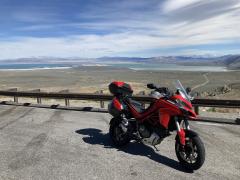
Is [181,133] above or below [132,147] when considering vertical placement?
above

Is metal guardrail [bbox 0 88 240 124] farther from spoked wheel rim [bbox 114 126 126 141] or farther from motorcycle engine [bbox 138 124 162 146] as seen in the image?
motorcycle engine [bbox 138 124 162 146]

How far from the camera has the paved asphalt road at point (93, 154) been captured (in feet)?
18.6

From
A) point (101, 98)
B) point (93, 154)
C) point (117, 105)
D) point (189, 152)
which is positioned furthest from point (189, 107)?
point (101, 98)

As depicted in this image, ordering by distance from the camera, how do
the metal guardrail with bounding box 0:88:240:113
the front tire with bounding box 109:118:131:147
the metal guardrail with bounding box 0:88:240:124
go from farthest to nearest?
1. the metal guardrail with bounding box 0:88:240:113
2. the metal guardrail with bounding box 0:88:240:124
3. the front tire with bounding box 109:118:131:147

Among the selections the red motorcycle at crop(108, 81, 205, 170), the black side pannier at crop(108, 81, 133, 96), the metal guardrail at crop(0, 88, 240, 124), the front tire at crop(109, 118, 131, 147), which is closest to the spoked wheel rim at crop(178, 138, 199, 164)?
the red motorcycle at crop(108, 81, 205, 170)

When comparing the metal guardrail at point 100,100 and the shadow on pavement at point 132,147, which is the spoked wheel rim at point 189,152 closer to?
the shadow on pavement at point 132,147

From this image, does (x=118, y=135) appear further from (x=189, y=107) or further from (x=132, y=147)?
(x=189, y=107)

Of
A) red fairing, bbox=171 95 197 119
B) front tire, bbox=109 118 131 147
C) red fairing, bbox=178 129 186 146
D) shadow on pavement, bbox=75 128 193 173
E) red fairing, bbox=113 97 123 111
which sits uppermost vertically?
red fairing, bbox=171 95 197 119

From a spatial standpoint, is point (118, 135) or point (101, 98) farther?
point (101, 98)

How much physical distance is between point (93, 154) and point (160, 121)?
65.1 inches

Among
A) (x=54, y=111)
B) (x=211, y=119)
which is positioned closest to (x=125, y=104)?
(x=211, y=119)

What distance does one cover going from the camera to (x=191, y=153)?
5738 millimetres

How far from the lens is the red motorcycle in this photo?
5637 mm

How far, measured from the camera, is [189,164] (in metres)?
5.72
